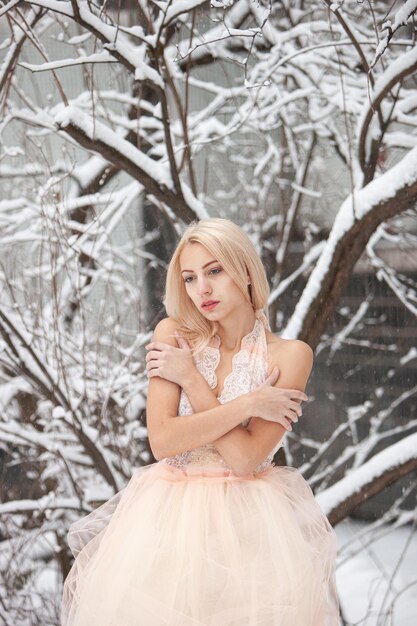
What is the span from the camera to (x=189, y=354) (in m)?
1.54

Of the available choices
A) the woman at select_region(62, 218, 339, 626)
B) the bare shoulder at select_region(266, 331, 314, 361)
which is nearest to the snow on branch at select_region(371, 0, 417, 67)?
the woman at select_region(62, 218, 339, 626)

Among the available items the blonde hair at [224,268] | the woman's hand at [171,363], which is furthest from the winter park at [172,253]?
the woman's hand at [171,363]

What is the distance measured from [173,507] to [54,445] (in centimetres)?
109

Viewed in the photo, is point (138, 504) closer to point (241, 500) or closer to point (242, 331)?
point (241, 500)

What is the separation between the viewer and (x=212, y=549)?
A: 56.2 inches

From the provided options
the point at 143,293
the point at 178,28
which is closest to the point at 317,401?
the point at 143,293

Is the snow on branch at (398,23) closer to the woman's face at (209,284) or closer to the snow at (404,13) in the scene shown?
the snow at (404,13)

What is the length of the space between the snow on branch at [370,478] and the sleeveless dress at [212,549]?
2.65 feet

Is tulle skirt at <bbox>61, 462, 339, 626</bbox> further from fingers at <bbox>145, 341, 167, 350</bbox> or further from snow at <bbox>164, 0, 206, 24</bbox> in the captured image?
snow at <bbox>164, 0, 206, 24</bbox>

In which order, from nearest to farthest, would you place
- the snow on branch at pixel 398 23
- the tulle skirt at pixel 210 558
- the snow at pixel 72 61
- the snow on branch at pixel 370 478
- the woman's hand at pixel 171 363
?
the tulle skirt at pixel 210 558
the woman's hand at pixel 171 363
the snow on branch at pixel 398 23
the snow at pixel 72 61
the snow on branch at pixel 370 478

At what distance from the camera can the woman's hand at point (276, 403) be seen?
1435 mm

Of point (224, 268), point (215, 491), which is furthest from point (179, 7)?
point (215, 491)

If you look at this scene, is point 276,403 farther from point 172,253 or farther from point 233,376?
point 172,253

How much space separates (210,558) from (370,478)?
106cm
